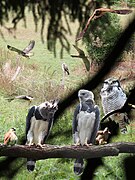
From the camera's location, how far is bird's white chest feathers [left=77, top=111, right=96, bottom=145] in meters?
1.11

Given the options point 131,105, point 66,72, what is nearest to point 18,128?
point 66,72

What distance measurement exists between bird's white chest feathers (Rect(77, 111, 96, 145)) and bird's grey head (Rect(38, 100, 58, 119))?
6cm

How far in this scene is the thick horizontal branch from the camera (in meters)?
1.13

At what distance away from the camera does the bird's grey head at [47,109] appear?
3.64 feet

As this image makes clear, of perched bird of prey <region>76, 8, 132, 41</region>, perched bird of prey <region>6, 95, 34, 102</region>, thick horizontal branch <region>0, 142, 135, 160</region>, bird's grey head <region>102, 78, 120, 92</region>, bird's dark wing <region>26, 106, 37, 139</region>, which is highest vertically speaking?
perched bird of prey <region>76, 8, 132, 41</region>

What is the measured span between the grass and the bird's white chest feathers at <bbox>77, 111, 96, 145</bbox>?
0.05 m

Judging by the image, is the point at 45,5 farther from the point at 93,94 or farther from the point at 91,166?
the point at 91,166

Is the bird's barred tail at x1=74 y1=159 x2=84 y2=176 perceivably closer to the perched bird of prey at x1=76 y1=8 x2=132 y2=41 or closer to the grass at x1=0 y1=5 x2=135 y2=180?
the grass at x1=0 y1=5 x2=135 y2=180

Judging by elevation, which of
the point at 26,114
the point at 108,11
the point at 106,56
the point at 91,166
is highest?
the point at 108,11

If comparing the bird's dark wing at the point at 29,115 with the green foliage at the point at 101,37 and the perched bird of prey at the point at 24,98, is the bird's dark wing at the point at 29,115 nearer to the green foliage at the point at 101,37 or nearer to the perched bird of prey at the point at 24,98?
the perched bird of prey at the point at 24,98

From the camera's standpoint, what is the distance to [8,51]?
3.85 ft

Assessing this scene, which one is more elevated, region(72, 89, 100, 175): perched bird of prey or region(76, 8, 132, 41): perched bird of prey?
region(76, 8, 132, 41): perched bird of prey

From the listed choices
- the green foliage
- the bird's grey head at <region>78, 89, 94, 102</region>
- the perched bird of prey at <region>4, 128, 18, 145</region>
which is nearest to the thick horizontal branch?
the perched bird of prey at <region>4, 128, 18, 145</region>

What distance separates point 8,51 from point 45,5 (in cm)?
15
